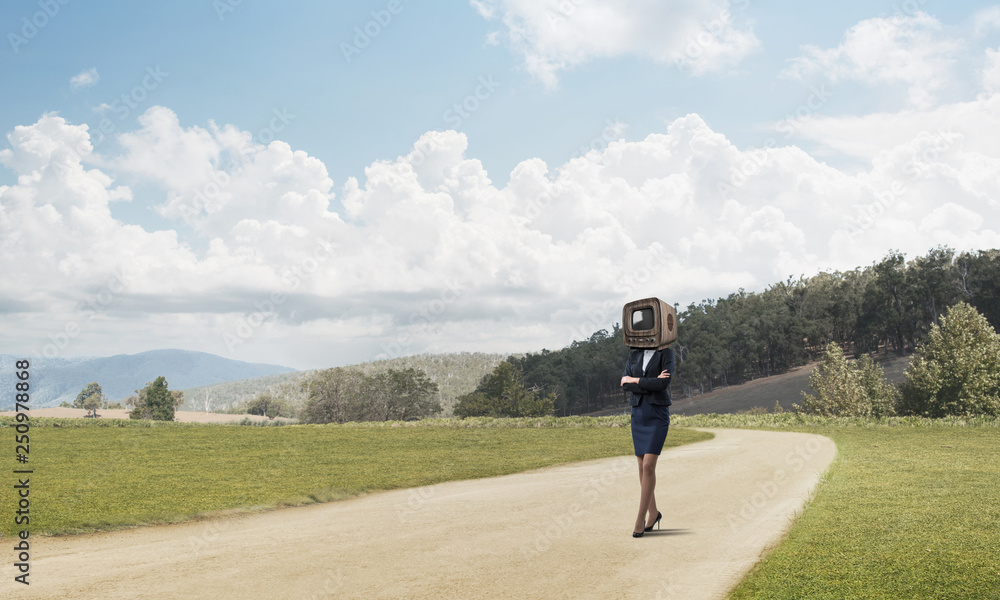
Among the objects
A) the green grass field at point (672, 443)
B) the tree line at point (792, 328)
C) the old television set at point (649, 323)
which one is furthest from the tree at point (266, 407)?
the old television set at point (649, 323)

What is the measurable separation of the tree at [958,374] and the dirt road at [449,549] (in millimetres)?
43489

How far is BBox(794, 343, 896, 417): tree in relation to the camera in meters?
56.9

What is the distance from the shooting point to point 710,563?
7191 mm

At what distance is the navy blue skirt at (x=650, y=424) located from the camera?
7.58 meters

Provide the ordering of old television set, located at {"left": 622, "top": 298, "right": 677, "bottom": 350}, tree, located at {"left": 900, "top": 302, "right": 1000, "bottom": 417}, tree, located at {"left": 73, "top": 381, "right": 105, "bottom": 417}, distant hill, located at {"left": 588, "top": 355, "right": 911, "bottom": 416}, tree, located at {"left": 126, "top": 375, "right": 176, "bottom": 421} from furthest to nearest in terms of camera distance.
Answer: tree, located at {"left": 73, "top": 381, "right": 105, "bottom": 417} → tree, located at {"left": 126, "top": 375, "right": 176, "bottom": 421} → distant hill, located at {"left": 588, "top": 355, "right": 911, "bottom": 416} → tree, located at {"left": 900, "top": 302, "right": 1000, "bottom": 417} → old television set, located at {"left": 622, "top": 298, "right": 677, "bottom": 350}

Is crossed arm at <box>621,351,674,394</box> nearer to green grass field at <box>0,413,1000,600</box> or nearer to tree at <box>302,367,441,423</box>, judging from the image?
green grass field at <box>0,413,1000,600</box>

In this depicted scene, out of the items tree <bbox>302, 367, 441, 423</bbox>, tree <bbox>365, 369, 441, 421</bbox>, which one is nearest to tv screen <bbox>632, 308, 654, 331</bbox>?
tree <bbox>302, 367, 441, 423</bbox>

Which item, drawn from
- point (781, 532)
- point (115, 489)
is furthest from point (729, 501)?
point (115, 489)

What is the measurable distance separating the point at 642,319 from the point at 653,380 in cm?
74

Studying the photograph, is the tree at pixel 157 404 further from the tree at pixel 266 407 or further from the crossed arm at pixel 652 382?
the crossed arm at pixel 652 382

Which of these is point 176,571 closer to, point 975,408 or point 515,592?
point 515,592

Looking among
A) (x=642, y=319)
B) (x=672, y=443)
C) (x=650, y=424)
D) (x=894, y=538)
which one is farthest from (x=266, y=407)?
(x=894, y=538)

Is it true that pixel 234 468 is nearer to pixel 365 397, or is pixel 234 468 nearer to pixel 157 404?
pixel 365 397

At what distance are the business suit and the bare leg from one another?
0.11m
